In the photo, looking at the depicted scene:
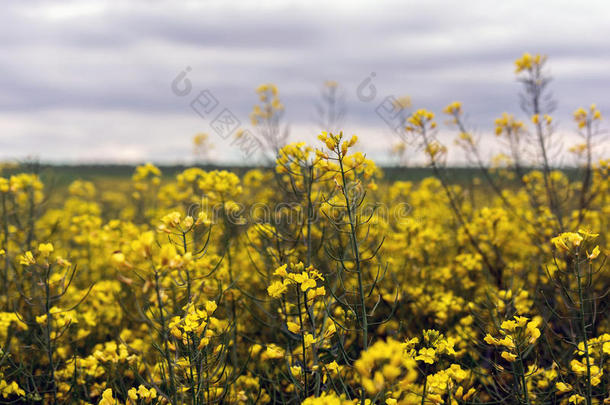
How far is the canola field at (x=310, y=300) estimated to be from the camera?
252 cm

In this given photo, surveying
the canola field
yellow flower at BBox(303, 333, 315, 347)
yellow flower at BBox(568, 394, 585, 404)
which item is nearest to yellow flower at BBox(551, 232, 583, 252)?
the canola field

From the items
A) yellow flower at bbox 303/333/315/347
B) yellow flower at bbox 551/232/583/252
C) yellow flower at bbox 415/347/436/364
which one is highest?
yellow flower at bbox 551/232/583/252

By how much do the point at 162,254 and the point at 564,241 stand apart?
224 cm

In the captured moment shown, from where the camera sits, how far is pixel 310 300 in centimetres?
266

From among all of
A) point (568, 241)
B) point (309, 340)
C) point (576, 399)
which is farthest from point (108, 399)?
point (576, 399)

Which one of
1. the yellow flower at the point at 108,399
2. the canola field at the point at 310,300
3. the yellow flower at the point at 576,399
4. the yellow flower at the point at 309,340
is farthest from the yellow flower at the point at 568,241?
the yellow flower at the point at 108,399

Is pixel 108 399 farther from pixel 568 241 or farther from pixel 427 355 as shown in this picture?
pixel 568 241

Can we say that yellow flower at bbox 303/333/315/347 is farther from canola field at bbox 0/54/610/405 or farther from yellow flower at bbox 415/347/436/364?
yellow flower at bbox 415/347/436/364

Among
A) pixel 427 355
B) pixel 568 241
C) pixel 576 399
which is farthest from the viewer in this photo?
pixel 576 399

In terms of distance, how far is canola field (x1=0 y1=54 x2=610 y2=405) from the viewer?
2516 millimetres

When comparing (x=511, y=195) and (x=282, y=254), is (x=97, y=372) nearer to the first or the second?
(x=282, y=254)

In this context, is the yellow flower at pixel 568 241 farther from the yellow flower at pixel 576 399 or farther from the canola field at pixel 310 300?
the yellow flower at pixel 576 399

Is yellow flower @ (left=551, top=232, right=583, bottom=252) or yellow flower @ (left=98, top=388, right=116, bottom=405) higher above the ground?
yellow flower @ (left=551, top=232, right=583, bottom=252)

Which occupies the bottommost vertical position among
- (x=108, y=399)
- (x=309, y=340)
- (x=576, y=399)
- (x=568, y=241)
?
(x=576, y=399)
